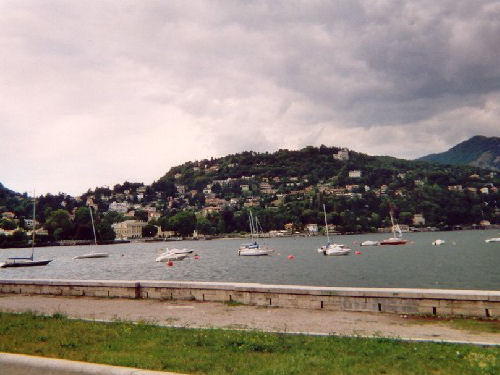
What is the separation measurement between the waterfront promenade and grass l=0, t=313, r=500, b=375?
36.5 inches

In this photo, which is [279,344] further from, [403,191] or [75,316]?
[403,191]

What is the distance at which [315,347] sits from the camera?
7418 mm

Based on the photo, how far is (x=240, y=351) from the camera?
7.32 metres

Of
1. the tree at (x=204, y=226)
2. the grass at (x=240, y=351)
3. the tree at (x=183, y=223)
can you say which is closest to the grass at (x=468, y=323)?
the grass at (x=240, y=351)

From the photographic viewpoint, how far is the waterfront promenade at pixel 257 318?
28.9ft

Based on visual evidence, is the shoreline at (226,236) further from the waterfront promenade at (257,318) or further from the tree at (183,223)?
the waterfront promenade at (257,318)

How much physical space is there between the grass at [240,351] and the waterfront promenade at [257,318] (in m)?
0.93

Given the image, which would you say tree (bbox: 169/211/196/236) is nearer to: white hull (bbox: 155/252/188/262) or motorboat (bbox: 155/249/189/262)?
motorboat (bbox: 155/249/189/262)

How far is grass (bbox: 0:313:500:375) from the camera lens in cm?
631

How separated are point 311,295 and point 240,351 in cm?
476

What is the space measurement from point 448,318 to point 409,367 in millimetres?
4406

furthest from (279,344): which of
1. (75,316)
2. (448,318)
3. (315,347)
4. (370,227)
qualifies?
(370,227)

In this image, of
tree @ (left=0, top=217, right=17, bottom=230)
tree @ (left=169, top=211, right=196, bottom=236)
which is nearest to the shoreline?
tree @ (left=169, top=211, right=196, bottom=236)

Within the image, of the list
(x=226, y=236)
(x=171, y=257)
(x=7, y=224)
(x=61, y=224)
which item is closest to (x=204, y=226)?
(x=226, y=236)
